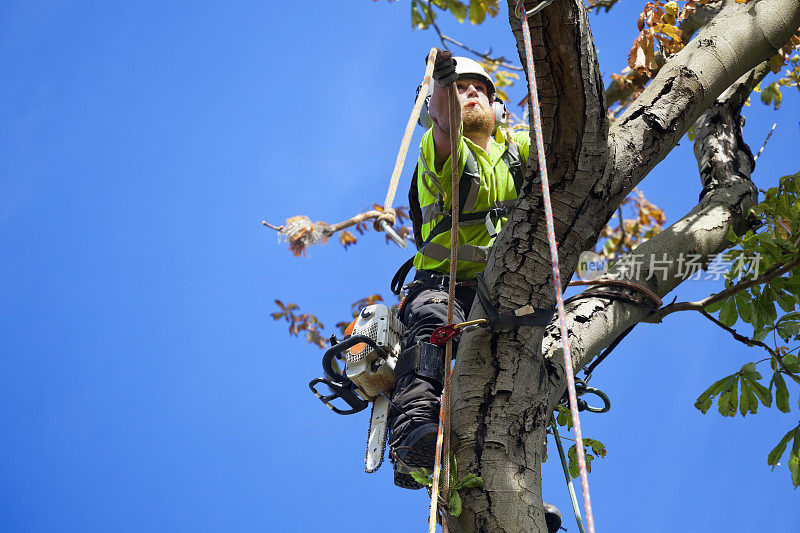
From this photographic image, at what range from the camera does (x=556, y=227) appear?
7.54 feet

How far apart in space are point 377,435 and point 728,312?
A: 1.31 m

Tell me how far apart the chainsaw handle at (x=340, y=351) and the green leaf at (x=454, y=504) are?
81cm

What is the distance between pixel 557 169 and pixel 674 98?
52 centimetres

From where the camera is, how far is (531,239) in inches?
90.2

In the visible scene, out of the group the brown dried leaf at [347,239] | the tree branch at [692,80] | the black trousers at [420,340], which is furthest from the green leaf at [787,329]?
the brown dried leaf at [347,239]

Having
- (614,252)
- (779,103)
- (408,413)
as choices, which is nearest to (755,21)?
(408,413)

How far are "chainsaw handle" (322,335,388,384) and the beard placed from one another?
907 millimetres

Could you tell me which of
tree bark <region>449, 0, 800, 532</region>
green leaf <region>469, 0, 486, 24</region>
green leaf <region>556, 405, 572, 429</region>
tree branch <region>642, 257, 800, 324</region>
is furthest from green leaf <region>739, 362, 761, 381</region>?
green leaf <region>469, 0, 486, 24</region>

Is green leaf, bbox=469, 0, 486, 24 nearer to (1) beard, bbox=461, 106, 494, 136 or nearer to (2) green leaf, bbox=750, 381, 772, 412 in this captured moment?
(1) beard, bbox=461, 106, 494, 136

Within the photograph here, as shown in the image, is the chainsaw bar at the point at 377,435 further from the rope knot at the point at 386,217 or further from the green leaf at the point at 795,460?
the green leaf at the point at 795,460

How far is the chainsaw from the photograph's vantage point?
287cm

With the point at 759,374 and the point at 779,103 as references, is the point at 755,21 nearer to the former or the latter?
the point at 759,374

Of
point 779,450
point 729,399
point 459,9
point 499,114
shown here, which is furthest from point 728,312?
point 459,9

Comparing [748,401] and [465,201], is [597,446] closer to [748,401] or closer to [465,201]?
[748,401]
